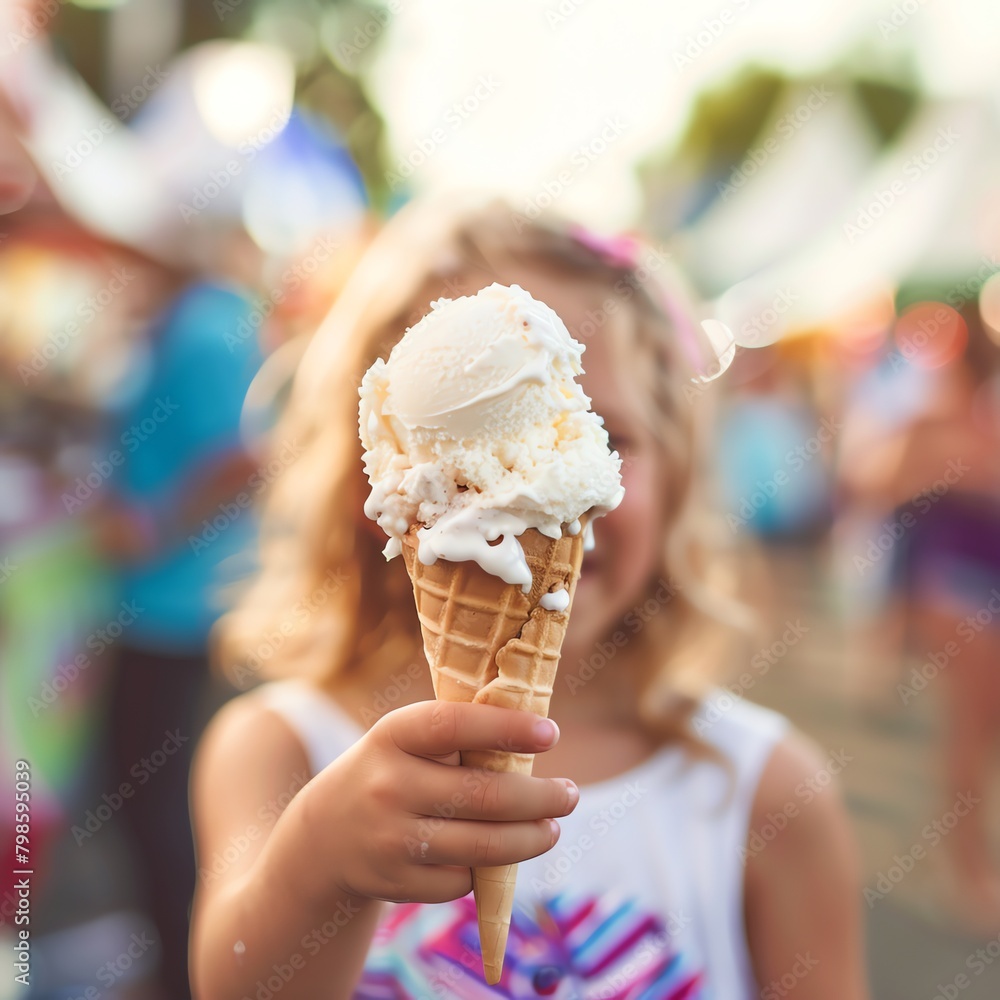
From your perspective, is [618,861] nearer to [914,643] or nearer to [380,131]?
[914,643]

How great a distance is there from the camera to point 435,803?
117cm

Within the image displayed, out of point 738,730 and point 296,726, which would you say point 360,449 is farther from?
point 738,730

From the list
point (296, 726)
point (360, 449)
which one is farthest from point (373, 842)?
point (360, 449)

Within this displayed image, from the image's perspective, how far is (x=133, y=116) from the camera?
4.70m

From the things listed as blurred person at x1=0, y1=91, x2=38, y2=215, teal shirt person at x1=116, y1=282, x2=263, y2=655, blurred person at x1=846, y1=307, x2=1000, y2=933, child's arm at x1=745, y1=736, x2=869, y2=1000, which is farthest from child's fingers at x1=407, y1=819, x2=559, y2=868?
blurred person at x1=846, y1=307, x2=1000, y2=933

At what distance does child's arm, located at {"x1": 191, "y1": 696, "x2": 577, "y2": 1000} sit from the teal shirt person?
1846 mm

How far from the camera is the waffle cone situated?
51.2 inches

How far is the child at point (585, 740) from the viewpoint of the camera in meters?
1.81

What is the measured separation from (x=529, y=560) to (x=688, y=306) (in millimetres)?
1278

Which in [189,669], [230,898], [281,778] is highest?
[189,669]

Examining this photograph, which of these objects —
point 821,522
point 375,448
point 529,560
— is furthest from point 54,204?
point 821,522

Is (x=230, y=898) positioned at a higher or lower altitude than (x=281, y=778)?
lower

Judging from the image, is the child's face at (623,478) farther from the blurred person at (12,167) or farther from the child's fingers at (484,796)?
the blurred person at (12,167)

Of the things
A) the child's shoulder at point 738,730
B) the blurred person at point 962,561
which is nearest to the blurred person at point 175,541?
the child's shoulder at point 738,730
